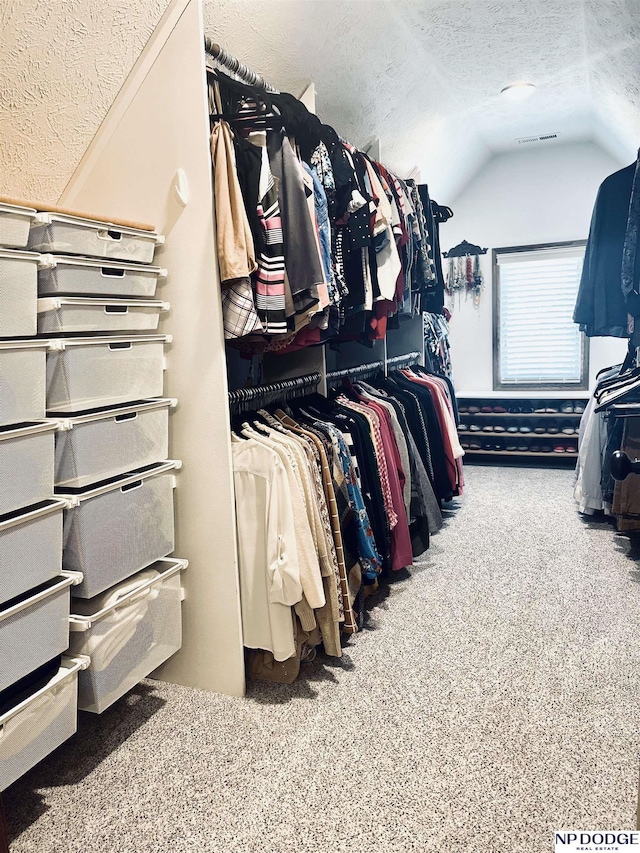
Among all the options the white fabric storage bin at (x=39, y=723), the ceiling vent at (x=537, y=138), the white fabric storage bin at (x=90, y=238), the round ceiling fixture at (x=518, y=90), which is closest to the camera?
the white fabric storage bin at (x=39, y=723)

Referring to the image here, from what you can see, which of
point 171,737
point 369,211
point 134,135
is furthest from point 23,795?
point 369,211

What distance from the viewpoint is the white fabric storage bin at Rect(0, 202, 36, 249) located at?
4.63 feet

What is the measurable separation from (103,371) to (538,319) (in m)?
4.43

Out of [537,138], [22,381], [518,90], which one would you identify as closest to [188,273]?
[22,381]

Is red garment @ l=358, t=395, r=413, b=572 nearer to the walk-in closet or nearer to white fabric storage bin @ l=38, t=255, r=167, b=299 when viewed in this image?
the walk-in closet

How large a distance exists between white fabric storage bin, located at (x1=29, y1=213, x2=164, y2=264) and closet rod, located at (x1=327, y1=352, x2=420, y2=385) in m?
1.13

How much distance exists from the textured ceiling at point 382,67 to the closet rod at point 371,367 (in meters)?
1.22

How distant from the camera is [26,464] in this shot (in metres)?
1.44

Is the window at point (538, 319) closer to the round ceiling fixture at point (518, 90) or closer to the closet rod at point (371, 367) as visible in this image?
the round ceiling fixture at point (518, 90)

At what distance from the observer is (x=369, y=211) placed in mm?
2365

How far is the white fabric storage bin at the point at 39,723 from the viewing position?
1.37 metres

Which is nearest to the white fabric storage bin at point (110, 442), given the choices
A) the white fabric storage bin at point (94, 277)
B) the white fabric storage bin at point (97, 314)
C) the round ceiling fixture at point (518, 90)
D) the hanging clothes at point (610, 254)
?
the white fabric storage bin at point (97, 314)

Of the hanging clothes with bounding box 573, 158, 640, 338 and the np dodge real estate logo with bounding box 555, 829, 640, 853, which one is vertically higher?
the hanging clothes with bounding box 573, 158, 640, 338

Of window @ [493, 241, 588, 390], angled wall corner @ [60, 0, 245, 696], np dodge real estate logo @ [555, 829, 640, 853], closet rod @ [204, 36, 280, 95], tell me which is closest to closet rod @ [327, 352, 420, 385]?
angled wall corner @ [60, 0, 245, 696]
